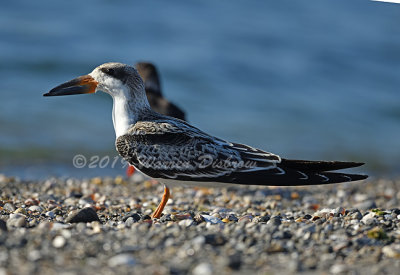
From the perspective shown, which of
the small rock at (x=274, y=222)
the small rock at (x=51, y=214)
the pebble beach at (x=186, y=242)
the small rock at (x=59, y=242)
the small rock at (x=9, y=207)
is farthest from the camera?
the small rock at (x=9, y=207)

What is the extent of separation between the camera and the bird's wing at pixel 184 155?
5.38m

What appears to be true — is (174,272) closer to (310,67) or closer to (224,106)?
(224,106)

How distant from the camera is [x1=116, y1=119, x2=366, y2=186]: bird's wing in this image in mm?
5270

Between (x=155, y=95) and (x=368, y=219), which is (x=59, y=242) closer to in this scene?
(x=368, y=219)

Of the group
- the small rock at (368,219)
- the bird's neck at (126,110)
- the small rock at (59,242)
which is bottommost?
the small rock at (59,242)

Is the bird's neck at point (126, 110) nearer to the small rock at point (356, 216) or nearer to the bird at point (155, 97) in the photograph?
the small rock at point (356, 216)

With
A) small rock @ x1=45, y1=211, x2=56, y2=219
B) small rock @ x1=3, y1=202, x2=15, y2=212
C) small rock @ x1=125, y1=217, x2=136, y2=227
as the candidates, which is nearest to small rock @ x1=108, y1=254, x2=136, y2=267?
small rock @ x1=125, y1=217, x2=136, y2=227

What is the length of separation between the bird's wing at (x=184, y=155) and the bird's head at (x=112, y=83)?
549 mm

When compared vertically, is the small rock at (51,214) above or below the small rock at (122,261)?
below

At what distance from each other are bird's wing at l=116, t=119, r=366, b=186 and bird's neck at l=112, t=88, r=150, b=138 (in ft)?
0.72

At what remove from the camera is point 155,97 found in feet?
30.0

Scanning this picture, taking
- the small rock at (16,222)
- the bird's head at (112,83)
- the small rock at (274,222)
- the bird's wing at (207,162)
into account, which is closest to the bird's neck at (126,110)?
the bird's head at (112,83)

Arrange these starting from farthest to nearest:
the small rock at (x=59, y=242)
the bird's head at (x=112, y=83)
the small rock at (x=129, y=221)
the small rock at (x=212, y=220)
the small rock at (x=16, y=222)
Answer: the bird's head at (x=112, y=83) < the small rock at (x=212, y=220) < the small rock at (x=129, y=221) < the small rock at (x=16, y=222) < the small rock at (x=59, y=242)

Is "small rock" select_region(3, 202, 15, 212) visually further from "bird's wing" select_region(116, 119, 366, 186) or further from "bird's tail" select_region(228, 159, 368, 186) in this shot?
"bird's tail" select_region(228, 159, 368, 186)
